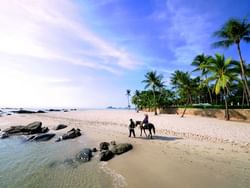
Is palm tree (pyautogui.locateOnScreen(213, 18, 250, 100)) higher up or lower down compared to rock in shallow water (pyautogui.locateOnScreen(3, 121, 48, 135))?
higher up

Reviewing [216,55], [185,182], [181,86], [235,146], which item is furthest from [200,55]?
[185,182]

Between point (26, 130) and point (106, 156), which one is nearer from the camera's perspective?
point (106, 156)

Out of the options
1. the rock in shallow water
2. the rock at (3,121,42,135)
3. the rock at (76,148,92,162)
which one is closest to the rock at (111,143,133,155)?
the rock at (76,148,92,162)

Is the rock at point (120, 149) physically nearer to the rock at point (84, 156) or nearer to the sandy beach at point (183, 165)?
the sandy beach at point (183, 165)

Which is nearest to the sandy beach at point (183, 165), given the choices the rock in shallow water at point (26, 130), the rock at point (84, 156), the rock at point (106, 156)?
the rock at point (106, 156)

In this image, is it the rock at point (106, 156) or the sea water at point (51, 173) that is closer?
the sea water at point (51, 173)

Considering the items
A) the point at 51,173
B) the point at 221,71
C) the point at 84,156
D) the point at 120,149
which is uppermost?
the point at 221,71

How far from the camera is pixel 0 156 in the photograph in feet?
35.0

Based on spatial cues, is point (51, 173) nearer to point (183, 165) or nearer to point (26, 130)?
point (183, 165)

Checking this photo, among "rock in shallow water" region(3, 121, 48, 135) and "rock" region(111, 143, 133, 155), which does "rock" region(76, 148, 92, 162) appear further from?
Answer: "rock in shallow water" region(3, 121, 48, 135)

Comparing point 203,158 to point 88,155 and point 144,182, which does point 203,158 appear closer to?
point 144,182

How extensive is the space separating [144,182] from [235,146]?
23.0ft

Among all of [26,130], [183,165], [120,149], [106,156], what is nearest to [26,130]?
[26,130]

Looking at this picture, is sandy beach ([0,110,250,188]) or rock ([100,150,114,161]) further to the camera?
rock ([100,150,114,161])
